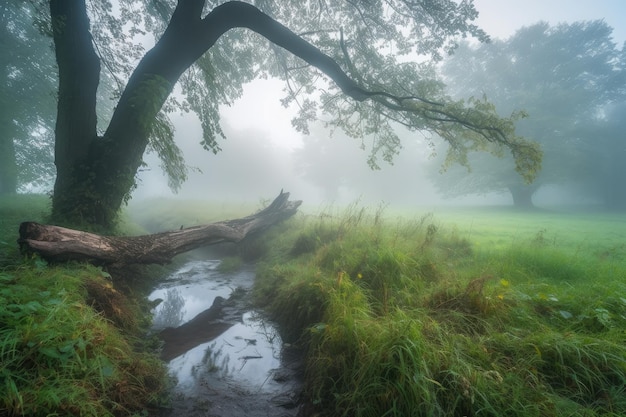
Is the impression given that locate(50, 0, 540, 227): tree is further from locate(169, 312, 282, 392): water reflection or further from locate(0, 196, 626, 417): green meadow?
locate(169, 312, 282, 392): water reflection

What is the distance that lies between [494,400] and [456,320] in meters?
1.23

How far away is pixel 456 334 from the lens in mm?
2869

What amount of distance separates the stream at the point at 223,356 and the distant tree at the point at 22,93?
15.6 meters

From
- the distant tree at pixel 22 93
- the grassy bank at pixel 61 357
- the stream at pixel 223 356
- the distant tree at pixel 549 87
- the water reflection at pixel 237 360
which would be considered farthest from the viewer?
the distant tree at pixel 549 87

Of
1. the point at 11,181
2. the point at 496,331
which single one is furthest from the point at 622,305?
the point at 11,181

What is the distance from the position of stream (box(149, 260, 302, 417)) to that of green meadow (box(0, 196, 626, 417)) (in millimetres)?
279

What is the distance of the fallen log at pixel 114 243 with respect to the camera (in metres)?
4.00

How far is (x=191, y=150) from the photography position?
5962 centimetres

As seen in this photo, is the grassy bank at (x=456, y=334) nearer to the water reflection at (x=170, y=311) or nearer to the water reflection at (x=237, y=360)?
the water reflection at (x=237, y=360)

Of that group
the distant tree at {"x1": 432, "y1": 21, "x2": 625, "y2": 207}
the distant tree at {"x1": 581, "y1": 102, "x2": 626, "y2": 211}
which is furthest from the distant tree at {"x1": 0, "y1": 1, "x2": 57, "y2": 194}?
the distant tree at {"x1": 581, "y1": 102, "x2": 626, "y2": 211}

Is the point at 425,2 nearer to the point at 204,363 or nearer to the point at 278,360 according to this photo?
the point at 278,360

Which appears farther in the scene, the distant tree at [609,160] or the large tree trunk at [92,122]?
the distant tree at [609,160]

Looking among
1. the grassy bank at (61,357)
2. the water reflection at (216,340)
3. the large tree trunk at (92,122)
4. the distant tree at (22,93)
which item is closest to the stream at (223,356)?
the water reflection at (216,340)

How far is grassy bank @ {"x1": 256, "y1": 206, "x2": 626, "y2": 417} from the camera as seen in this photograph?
7.38 ft
